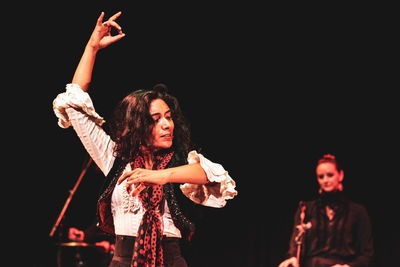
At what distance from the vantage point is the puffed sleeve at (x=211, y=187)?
58.2 inches

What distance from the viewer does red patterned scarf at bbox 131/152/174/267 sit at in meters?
1.50

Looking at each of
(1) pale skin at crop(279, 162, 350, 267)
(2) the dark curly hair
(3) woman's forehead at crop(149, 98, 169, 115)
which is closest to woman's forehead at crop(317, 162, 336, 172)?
(1) pale skin at crop(279, 162, 350, 267)

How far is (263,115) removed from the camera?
14.4 ft

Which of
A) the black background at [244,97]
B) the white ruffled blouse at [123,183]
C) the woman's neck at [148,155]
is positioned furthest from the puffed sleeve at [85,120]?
the black background at [244,97]

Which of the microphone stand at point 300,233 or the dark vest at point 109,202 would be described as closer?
the dark vest at point 109,202

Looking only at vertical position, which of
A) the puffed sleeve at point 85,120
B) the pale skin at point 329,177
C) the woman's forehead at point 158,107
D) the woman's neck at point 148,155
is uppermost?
the pale skin at point 329,177

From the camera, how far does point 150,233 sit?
4.98ft

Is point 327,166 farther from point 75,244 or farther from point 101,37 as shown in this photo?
point 101,37

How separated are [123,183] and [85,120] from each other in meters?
0.24

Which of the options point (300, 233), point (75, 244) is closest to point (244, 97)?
point (300, 233)

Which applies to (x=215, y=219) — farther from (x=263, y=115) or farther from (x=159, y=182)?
(x=159, y=182)

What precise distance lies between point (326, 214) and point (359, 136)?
0.98m

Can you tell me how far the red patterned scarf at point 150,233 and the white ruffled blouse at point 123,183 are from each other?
40 mm

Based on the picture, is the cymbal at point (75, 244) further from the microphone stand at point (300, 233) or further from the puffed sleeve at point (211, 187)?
the puffed sleeve at point (211, 187)
